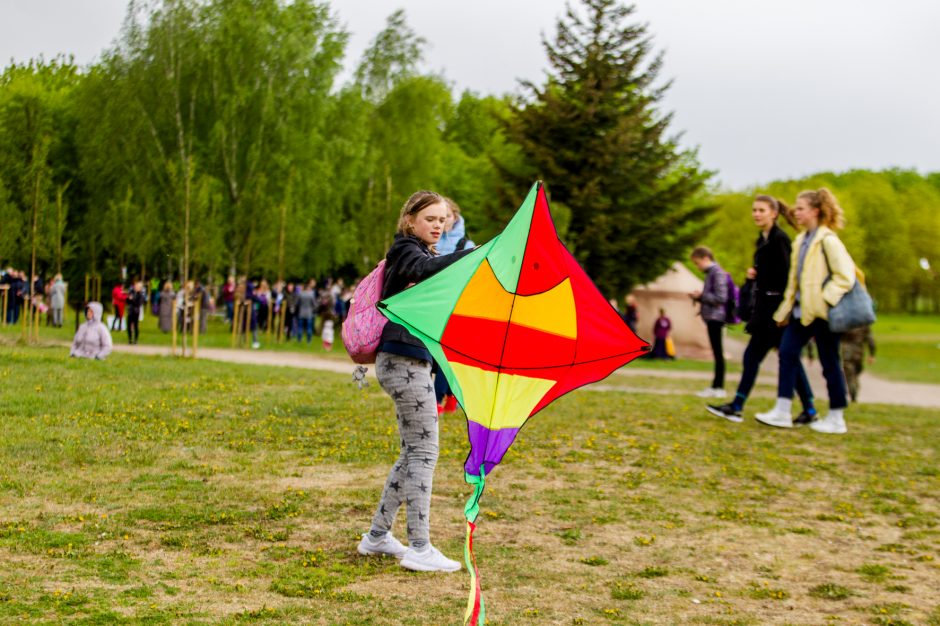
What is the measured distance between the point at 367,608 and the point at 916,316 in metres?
97.4

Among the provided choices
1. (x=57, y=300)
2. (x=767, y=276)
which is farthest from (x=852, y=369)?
(x=57, y=300)

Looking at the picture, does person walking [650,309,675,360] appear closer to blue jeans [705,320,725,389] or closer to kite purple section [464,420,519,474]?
blue jeans [705,320,725,389]

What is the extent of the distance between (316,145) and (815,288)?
32559 millimetres

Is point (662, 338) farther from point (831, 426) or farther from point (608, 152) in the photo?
point (831, 426)

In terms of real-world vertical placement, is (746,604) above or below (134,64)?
below

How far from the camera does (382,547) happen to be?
5.76 meters

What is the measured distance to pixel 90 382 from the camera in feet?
40.1

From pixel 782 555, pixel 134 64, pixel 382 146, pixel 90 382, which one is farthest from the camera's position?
pixel 382 146

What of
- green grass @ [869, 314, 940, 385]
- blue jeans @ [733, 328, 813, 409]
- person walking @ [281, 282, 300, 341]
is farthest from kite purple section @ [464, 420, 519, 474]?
person walking @ [281, 282, 300, 341]

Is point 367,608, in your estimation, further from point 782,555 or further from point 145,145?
point 145,145

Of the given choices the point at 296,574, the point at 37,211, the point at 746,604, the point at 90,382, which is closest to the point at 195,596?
the point at 296,574

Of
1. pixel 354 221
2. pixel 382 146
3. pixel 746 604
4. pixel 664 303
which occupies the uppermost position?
pixel 382 146

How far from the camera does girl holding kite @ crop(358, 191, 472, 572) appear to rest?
5352mm

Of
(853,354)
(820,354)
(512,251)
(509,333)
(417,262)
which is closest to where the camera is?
(512,251)
